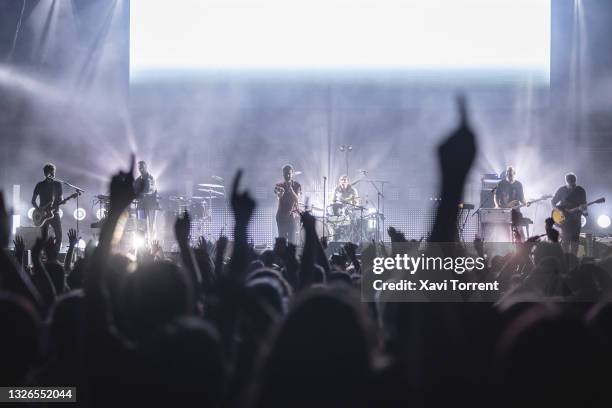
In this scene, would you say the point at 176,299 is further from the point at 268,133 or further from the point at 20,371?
the point at 268,133

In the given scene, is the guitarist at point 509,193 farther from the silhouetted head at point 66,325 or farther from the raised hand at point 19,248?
the silhouetted head at point 66,325

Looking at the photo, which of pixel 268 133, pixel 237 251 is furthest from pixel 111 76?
pixel 237 251

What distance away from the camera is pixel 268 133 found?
608 inches

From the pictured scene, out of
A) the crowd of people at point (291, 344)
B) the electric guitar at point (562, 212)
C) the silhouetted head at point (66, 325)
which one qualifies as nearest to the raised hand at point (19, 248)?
the crowd of people at point (291, 344)

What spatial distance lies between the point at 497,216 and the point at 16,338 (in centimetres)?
1007

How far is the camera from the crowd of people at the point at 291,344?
4.62ft

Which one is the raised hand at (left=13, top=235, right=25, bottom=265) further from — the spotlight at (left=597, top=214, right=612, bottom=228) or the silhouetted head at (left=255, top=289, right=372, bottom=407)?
the spotlight at (left=597, top=214, right=612, bottom=228)

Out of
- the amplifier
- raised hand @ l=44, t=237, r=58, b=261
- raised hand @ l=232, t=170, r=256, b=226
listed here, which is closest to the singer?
the amplifier

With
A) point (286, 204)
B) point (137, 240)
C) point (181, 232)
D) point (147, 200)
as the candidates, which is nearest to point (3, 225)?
point (181, 232)

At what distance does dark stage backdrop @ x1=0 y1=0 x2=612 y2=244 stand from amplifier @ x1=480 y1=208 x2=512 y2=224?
3206mm

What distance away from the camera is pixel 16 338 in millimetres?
1833

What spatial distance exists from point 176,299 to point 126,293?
0.25 m

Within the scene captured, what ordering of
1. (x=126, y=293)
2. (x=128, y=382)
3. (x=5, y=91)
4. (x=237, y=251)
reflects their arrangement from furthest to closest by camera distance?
(x=5, y=91) < (x=237, y=251) < (x=126, y=293) < (x=128, y=382)

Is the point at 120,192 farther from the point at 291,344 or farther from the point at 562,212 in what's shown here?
the point at 562,212
